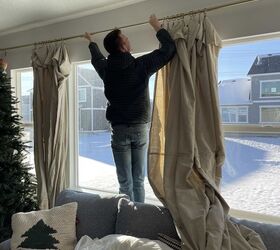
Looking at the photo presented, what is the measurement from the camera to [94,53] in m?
2.70

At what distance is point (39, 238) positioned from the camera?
2117 mm

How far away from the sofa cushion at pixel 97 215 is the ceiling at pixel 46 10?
66.3 inches

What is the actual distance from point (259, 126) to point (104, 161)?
1.60 m

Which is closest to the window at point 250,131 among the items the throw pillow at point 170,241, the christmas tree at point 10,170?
Answer: the throw pillow at point 170,241

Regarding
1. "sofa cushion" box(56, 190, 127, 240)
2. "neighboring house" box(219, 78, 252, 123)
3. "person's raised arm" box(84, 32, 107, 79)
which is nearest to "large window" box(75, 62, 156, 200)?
"person's raised arm" box(84, 32, 107, 79)

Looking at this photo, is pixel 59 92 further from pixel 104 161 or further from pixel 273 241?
pixel 273 241

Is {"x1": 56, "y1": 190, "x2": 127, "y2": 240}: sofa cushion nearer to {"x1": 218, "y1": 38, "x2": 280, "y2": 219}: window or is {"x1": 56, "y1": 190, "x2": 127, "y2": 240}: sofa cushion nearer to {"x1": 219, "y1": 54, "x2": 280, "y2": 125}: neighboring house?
{"x1": 218, "y1": 38, "x2": 280, "y2": 219}: window

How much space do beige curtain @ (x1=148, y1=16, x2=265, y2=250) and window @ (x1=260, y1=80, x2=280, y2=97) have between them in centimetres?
44

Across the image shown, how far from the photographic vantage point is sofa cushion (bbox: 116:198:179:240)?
2.08 m

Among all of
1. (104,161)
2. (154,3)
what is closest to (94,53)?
(154,3)

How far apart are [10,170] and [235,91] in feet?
7.27

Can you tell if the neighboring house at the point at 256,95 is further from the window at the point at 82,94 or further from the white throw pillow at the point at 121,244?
the window at the point at 82,94

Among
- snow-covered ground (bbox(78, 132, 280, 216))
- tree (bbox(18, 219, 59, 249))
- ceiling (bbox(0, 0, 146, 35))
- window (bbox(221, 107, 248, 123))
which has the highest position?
ceiling (bbox(0, 0, 146, 35))

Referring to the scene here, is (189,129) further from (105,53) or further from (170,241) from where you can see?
(105,53)
